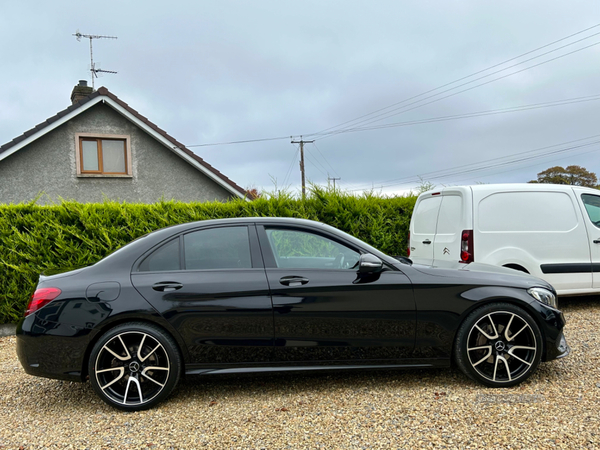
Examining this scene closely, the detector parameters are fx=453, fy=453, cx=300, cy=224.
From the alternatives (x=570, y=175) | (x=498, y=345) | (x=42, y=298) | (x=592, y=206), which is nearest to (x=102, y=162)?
(x=42, y=298)

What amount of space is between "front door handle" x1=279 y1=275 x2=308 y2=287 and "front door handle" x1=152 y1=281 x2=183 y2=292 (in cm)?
82

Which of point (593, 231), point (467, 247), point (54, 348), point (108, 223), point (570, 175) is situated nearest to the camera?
point (54, 348)

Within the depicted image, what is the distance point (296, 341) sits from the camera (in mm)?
3631

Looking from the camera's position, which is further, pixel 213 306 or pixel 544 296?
pixel 544 296

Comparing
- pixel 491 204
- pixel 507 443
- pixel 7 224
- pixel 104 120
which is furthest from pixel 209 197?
pixel 507 443

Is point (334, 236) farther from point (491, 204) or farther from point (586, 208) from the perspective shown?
point (586, 208)

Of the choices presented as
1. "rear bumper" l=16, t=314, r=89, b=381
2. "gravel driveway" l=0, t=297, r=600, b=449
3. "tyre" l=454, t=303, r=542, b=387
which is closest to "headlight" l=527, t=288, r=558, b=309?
"tyre" l=454, t=303, r=542, b=387

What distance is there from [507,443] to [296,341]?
5.27 ft

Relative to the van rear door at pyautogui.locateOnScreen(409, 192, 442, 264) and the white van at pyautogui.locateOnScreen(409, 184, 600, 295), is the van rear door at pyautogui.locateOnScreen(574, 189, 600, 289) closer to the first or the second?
the white van at pyautogui.locateOnScreen(409, 184, 600, 295)

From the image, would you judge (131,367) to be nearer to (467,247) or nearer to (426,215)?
(467,247)

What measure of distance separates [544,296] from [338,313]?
5.86 feet

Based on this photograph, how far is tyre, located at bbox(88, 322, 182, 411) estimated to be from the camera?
3.50 metres

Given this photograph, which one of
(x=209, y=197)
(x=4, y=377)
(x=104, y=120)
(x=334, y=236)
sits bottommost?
(x=4, y=377)

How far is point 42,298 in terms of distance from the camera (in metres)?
3.55
